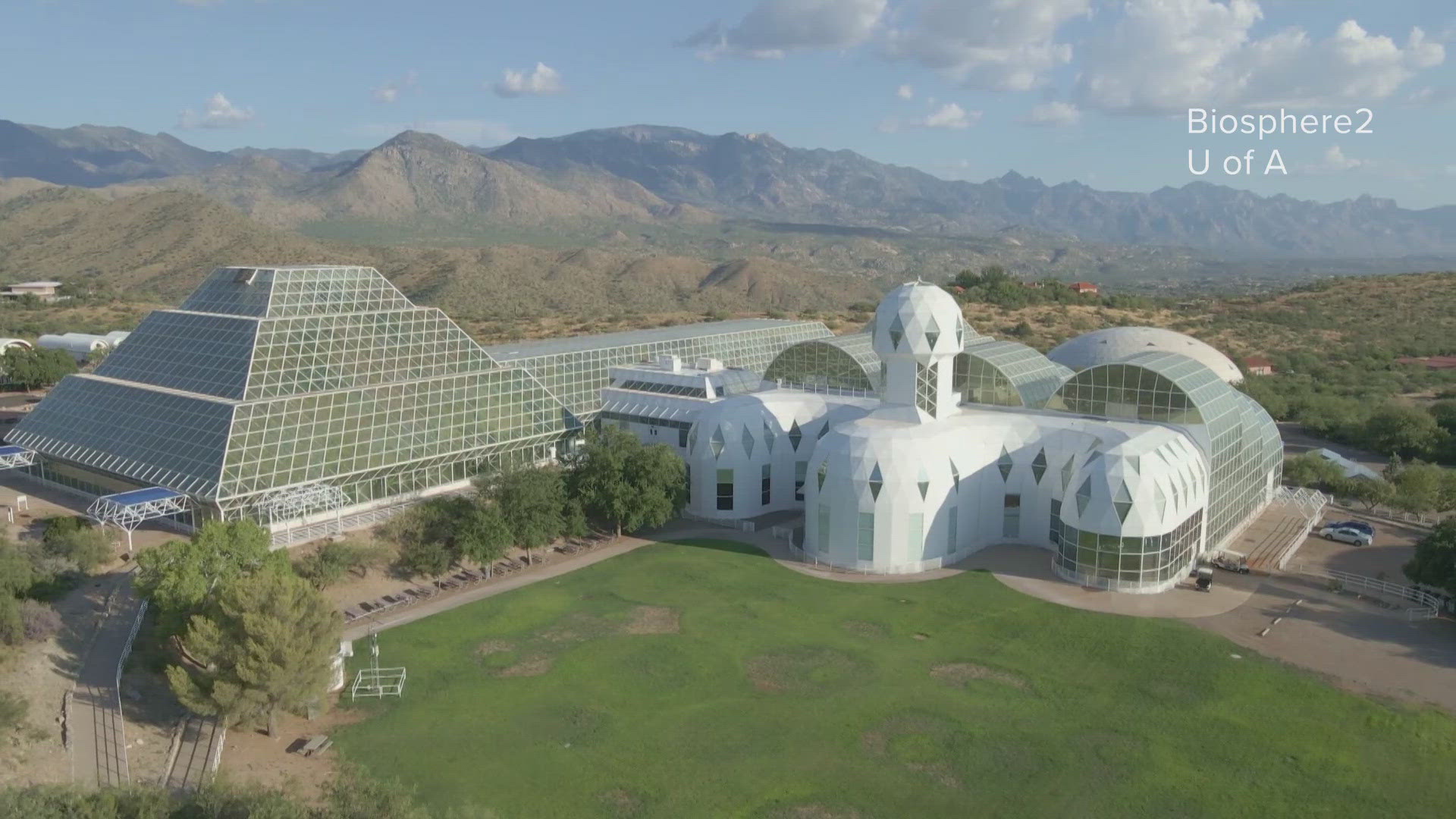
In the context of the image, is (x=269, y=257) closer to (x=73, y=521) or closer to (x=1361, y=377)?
(x=73, y=521)

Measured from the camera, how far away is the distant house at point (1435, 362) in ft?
323

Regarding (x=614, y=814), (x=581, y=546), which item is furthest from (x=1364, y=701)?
(x=581, y=546)

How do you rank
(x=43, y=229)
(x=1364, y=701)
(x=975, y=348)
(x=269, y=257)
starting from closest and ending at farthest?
(x=1364, y=701) < (x=975, y=348) < (x=269, y=257) < (x=43, y=229)

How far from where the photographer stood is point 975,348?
184ft

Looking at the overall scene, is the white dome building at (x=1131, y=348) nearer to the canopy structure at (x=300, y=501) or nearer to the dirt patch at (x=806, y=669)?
the dirt patch at (x=806, y=669)

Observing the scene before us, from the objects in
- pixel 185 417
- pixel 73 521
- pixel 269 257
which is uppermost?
pixel 269 257

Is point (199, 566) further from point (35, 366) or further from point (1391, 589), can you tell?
point (35, 366)

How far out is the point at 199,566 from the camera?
112 ft

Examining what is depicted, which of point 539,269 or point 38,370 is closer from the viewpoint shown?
point 38,370

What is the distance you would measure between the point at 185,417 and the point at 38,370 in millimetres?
42851

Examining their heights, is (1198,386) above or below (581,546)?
above

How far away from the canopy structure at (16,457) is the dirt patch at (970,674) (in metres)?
47.5

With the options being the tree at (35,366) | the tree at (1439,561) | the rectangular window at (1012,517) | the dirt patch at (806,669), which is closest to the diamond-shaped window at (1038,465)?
the rectangular window at (1012,517)

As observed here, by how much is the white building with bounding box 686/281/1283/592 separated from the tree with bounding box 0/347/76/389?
57.9 metres
